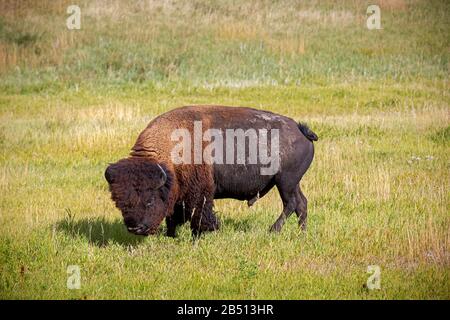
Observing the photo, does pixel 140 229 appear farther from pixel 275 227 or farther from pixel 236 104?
pixel 236 104

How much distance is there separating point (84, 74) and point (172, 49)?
436cm

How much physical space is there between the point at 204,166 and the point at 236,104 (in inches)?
443

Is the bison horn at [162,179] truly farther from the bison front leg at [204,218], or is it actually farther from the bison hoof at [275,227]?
the bison hoof at [275,227]

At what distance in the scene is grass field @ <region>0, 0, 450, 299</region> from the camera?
8.24 meters

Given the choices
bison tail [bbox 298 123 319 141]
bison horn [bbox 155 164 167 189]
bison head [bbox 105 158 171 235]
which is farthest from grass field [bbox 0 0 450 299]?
bison tail [bbox 298 123 319 141]

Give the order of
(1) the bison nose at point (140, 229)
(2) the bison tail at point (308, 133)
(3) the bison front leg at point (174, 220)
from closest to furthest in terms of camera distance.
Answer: (1) the bison nose at point (140, 229) < (3) the bison front leg at point (174, 220) < (2) the bison tail at point (308, 133)

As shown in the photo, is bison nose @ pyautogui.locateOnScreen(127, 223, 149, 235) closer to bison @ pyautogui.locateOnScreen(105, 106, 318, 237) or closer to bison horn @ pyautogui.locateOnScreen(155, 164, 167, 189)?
bison @ pyautogui.locateOnScreen(105, 106, 318, 237)

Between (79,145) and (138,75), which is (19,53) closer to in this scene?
(138,75)

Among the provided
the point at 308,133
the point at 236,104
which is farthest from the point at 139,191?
the point at 236,104

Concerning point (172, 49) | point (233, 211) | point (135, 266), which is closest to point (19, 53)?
point (172, 49)

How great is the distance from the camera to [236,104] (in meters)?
20.4

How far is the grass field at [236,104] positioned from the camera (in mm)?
8242

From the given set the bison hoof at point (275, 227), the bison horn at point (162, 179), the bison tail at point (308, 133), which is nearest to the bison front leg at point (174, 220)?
the bison horn at point (162, 179)

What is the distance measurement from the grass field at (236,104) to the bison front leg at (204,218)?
8.1 inches
